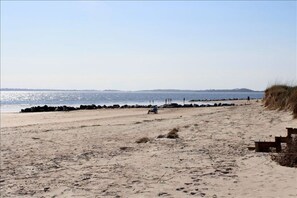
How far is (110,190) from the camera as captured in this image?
868cm

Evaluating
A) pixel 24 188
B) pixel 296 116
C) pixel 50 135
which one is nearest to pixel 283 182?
pixel 24 188

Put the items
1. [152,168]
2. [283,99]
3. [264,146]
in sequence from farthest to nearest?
[283,99]
[264,146]
[152,168]

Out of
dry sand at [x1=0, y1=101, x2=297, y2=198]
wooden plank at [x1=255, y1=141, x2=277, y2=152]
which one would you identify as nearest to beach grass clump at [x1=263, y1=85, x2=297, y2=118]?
dry sand at [x1=0, y1=101, x2=297, y2=198]

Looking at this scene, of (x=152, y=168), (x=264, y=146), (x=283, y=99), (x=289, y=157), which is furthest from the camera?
(x=283, y=99)

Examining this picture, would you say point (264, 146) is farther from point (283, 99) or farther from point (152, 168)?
point (283, 99)

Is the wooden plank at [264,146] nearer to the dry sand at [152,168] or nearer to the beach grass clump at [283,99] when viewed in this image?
the dry sand at [152,168]

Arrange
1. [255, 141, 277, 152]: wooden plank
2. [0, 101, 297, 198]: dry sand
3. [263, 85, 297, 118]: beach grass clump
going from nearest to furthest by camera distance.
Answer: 1. [0, 101, 297, 198]: dry sand
2. [255, 141, 277, 152]: wooden plank
3. [263, 85, 297, 118]: beach grass clump

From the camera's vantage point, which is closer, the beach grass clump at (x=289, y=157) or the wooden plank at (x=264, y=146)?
the beach grass clump at (x=289, y=157)

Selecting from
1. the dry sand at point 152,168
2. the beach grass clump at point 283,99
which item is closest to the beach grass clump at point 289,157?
the dry sand at point 152,168

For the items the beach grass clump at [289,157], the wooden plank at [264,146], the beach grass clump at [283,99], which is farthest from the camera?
the beach grass clump at [283,99]

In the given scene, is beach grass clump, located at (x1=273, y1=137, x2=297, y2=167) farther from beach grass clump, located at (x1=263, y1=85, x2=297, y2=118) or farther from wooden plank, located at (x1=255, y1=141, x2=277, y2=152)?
beach grass clump, located at (x1=263, y1=85, x2=297, y2=118)

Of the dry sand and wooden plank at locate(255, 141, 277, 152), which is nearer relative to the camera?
the dry sand

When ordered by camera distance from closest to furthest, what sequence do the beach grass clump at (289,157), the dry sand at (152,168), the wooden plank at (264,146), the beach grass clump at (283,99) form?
the dry sand at (152,168) < the beach grass clump at (289,157) < the wooden plank at (264,146) < the beach grass clump at (283,99)

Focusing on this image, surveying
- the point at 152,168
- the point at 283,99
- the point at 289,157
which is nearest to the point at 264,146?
the point at 289,157
